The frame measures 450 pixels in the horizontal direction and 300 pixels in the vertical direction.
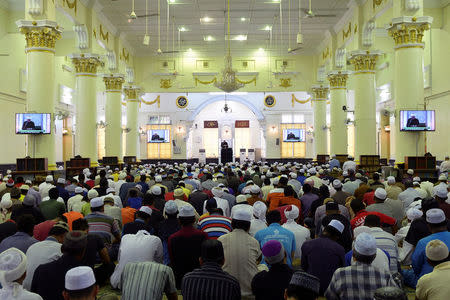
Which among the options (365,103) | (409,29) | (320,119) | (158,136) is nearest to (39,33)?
(409,29)

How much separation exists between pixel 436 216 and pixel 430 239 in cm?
21

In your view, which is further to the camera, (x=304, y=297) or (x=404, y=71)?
(x=404, y=71)

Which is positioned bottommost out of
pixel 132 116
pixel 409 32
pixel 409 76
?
pixel 409 76

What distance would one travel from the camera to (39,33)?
36.6 ft

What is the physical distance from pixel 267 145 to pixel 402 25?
54.6 ft

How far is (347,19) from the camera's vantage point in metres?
16.9

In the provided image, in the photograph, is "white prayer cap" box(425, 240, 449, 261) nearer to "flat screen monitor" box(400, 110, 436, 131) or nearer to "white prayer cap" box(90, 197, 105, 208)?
"white prayer cap" box(90, 197, 105, 208)

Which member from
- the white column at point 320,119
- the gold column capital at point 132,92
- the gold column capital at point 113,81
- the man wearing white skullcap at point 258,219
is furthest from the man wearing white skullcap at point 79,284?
the gold column capital at point 132,92

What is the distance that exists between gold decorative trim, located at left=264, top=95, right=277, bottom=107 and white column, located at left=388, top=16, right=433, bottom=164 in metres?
15.8

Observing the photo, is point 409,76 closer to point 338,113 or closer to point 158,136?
point 338,113

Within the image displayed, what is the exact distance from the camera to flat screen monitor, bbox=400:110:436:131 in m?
10.7

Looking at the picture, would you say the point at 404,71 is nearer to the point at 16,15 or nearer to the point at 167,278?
the point at 167,278

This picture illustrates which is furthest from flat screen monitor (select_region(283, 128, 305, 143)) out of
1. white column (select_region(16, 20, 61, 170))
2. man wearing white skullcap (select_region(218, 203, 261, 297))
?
man wearing white skullcap (select_region(218, 203, 261, 297))

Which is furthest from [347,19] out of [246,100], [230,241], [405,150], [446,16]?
[230,241]
